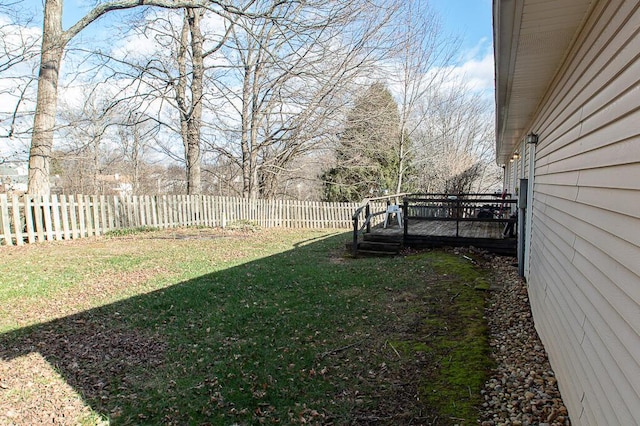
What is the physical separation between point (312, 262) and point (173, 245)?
381 centimetres

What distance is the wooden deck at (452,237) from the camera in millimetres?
7309

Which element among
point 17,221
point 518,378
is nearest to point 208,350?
point 518,378

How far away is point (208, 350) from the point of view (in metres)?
3.52

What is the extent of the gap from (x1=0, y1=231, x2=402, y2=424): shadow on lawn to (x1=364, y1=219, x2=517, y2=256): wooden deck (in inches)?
112

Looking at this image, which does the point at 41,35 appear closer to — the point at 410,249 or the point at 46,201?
the point at 46,201

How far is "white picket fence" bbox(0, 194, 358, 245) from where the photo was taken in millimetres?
8602

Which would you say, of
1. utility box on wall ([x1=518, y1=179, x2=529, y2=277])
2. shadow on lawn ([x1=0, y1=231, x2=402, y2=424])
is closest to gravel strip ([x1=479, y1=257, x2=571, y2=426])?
shadow on lawn ([x1=0, y1=231, x2=402, y2=424])

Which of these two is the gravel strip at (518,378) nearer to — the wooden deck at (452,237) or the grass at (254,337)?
the grass at (254,337)

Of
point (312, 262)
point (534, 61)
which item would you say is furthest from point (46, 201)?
point (534, 61)

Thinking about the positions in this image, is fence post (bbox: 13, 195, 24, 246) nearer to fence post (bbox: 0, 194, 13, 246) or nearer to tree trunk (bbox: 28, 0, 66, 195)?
fence post (bbox: 0, 194, 13, 246)

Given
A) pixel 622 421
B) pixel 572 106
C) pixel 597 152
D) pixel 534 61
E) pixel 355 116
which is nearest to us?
pixel 622 421

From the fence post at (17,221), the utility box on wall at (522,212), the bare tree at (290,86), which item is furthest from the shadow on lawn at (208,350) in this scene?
the bare tree at (290,86)

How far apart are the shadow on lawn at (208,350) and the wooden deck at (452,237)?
2.83 metres

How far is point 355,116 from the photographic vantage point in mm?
15938
